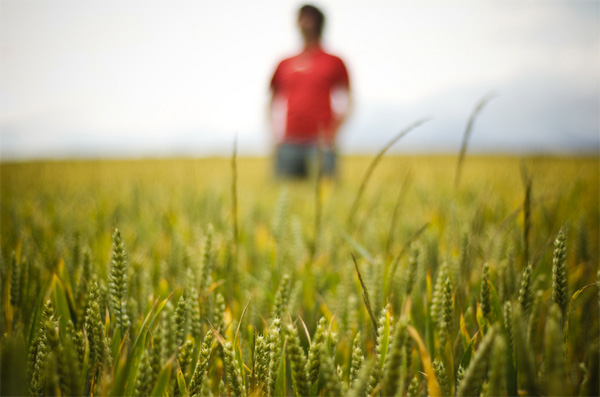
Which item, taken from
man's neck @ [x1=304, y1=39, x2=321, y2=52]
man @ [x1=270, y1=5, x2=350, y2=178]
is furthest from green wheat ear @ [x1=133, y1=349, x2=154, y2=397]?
man's neck @ [x1=304, y1=39, x2=321, y2=52]

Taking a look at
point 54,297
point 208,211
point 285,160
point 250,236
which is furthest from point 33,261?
point 285,160

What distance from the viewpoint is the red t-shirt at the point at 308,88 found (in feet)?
13.5

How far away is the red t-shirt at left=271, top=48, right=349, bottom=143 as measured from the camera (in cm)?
411

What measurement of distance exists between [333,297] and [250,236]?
467 mm

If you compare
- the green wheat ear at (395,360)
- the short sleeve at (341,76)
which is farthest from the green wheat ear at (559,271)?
the short sleeve at (341,76)

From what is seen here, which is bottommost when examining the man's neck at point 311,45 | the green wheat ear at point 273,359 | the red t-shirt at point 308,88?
the green wheat ear at point 273,359

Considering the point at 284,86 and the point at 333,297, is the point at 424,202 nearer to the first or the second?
Result: the point at 333,297

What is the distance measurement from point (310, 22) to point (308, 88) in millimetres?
787

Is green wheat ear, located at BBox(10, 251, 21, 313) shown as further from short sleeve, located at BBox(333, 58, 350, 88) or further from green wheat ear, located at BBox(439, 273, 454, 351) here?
short sleeve, located at BBox(333, 58, 350, 88)

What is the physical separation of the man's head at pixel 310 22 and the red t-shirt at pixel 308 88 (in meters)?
0.22

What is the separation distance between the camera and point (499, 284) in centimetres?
71

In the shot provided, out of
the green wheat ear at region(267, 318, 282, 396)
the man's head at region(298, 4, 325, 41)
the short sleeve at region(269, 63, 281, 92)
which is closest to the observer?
the green wheat ear at region(267, 318, 282, 396)

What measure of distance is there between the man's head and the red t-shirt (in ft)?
0.71

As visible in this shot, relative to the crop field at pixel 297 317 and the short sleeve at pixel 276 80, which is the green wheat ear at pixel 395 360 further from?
the short sleeve at pixel 276 80
